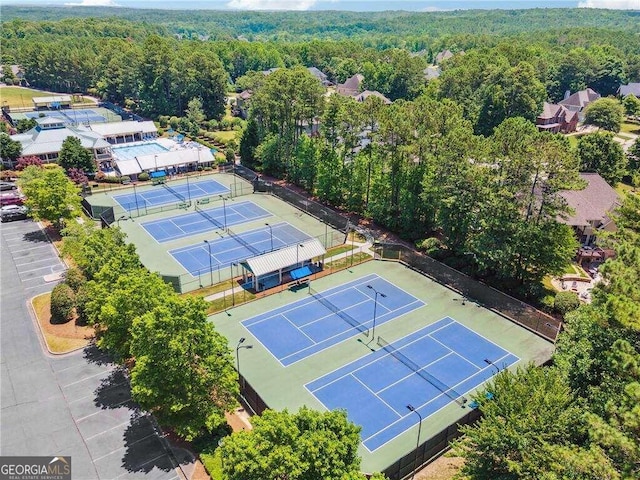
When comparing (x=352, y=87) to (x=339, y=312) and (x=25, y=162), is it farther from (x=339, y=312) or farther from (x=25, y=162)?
(x=339, y=312)

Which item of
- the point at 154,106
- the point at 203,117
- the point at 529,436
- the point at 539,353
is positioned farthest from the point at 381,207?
the point at 154,106

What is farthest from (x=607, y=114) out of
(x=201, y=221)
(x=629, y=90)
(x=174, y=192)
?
(x=174, y=192)

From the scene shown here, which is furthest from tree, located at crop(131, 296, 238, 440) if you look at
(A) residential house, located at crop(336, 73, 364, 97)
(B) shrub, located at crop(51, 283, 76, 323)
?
(A) residential house, located at crop(336, 73, 364, 97)

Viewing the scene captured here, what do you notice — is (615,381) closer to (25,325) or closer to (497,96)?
(25,325)

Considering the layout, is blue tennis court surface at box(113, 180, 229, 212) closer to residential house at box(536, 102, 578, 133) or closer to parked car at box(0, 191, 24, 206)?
parked car at box(0, 191, 24, 206)

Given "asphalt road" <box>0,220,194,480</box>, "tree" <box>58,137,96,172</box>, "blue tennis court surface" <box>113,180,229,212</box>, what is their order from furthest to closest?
"tree" <box>58,137,96,172</box> → "blue tennis court surface" <box>113,180,229,212</box> → "asphalt road" <box>0,220,194,480</box>
